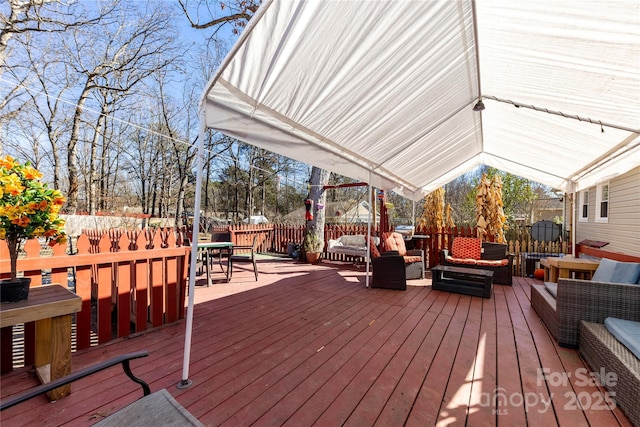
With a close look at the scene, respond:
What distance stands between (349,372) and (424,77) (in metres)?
2.82

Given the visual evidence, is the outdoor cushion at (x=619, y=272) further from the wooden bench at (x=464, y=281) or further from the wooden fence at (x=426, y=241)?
the wooden fence at (x=426, y=241)

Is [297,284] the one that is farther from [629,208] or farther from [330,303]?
[629,208]

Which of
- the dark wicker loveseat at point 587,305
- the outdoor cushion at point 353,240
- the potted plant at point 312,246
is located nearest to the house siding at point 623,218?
the dark wicker loveseat at point 587,305

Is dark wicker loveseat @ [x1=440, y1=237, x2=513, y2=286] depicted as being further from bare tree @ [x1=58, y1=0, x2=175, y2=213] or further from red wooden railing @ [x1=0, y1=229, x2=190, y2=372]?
bare tree @ [x1=58, y1=0, x2=175, y2=213]

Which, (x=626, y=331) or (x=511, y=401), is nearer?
(x=511, y=401)

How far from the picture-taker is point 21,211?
1.84 m

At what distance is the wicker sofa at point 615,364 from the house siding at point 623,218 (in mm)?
3435

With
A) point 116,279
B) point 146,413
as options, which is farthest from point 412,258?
point 146,413

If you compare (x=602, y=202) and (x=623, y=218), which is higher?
(x=602, y=202)

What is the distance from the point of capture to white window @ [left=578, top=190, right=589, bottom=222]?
7.56m

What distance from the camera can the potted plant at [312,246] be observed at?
7.96 m

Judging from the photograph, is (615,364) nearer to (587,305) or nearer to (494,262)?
(587,305)

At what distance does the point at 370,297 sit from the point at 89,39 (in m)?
13.7

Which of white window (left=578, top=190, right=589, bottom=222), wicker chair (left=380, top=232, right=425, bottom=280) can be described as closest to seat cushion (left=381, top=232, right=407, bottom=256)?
wicker chair (left=380, top=232, right=425, bottom=280)
